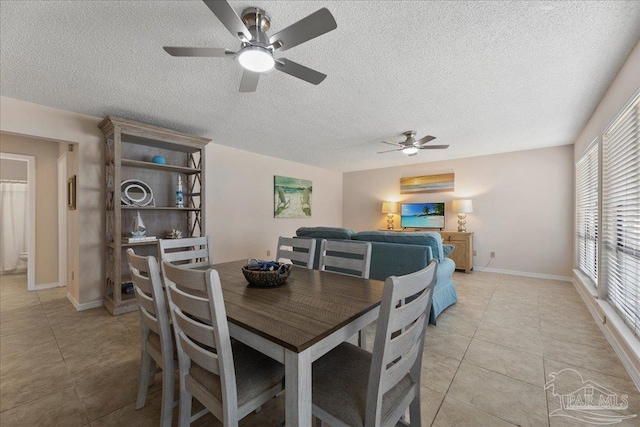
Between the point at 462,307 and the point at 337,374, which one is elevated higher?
the point at 337,374

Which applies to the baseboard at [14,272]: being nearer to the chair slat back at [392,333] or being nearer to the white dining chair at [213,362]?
the white dining chair at [213,362]

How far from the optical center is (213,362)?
96 cm

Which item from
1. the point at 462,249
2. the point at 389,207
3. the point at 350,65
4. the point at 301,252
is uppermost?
the point at 350,65

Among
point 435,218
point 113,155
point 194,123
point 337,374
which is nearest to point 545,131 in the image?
point 435,218

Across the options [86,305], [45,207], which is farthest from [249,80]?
[45,207]

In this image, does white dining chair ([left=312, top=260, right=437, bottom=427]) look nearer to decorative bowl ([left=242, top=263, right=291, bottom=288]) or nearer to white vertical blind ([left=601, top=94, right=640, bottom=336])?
decorative bowl ([left=242, top=263, right=291, bottom=288])

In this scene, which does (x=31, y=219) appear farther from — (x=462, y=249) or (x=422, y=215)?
(x=462, y=249)

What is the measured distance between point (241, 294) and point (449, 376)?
154 cm

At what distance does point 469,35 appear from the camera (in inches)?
68.0

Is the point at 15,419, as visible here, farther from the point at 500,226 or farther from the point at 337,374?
the point at 500,226

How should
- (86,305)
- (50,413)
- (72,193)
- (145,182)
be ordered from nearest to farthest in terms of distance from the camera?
(50,413)
(86,305)
(72,193)
(145,182)

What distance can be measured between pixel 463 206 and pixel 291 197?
11.5ft

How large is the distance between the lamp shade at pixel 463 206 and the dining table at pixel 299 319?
4.27 meters

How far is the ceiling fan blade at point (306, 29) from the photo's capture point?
4.17ft
